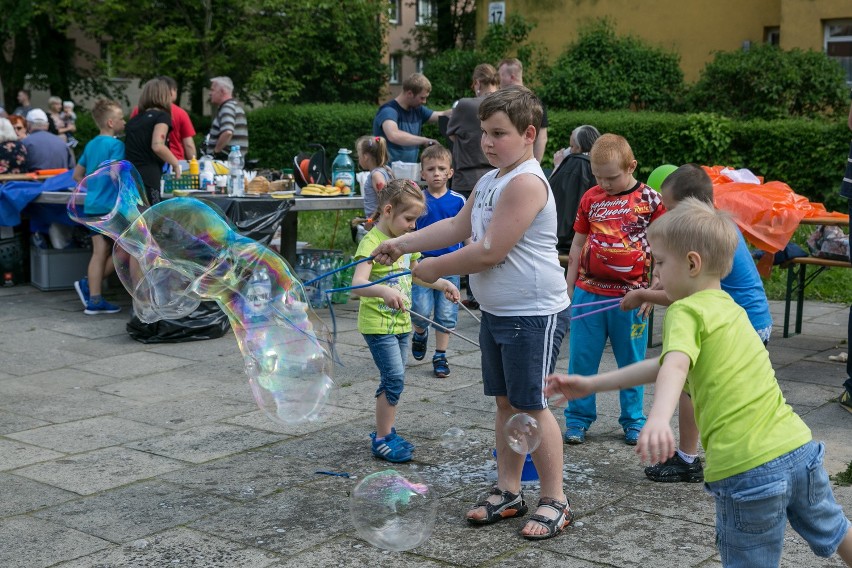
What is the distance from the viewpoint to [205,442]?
534 centimetres

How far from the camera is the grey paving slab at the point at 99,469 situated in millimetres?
4699

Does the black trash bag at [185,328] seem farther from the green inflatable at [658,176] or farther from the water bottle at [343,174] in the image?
the green inflatable at [658,176]

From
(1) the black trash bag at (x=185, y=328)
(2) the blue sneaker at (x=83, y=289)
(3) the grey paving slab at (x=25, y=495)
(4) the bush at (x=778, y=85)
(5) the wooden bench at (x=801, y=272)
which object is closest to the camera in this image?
(3) the grey paving slab at (x=25, y=495)

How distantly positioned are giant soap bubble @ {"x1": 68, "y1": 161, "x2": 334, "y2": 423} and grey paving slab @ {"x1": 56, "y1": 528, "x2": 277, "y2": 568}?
2.06 feet

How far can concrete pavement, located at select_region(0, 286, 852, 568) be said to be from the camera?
3.85 meters

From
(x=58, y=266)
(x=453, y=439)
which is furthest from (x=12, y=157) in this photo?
(x=453, y=439)

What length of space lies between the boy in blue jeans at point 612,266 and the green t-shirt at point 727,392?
7.25ft

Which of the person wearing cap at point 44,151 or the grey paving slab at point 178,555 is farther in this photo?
the person wearing cap at point 44,151

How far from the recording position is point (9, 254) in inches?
416

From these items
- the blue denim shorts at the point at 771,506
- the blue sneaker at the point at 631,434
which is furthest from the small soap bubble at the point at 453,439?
the blue denim shorts at the point at 771,506

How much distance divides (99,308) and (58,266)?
144cm

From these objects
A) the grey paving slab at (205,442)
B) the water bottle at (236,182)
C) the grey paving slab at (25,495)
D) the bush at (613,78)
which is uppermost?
the bush at (613,78)

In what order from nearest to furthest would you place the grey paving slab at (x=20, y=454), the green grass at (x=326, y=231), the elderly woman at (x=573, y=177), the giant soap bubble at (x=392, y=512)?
the giant soap bubble at (x=392, y=512)
the grey paving slab at (x=20, y=454)
the elderly woman at (x=573, y=177)
the green grass at (x=326, y=231)

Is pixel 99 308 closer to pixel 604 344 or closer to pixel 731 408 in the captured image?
pixel 604 344
